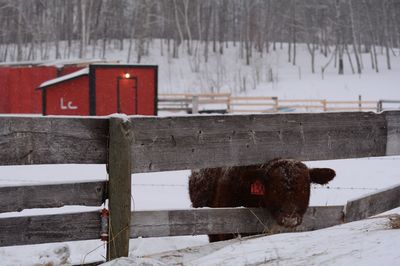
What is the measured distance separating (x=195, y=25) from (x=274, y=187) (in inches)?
2594

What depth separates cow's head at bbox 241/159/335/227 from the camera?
5.50 metres

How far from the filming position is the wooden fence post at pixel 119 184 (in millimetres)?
4242

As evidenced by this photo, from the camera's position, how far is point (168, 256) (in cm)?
439

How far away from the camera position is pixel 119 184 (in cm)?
428

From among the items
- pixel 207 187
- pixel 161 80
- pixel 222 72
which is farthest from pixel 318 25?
pixel 207 187

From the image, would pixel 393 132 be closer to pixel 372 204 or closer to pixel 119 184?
pixel 372 204

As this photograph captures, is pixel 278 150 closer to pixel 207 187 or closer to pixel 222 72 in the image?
pixel 207 187

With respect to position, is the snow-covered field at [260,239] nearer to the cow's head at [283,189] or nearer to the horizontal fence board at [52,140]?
the horizontal fence board at [52,140]

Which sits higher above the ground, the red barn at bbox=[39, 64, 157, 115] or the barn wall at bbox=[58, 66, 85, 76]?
the barn wall at bbox=[58, 66, 85, 76]

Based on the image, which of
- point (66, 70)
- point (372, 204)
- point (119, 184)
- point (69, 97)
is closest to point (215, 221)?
point (119, 184)

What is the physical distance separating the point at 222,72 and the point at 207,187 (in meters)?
50.2

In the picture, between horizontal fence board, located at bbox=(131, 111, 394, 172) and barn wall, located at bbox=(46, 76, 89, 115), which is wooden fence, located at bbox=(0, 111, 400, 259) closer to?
horizontal fence board, located at bbox=(131, 111, 394, 172)

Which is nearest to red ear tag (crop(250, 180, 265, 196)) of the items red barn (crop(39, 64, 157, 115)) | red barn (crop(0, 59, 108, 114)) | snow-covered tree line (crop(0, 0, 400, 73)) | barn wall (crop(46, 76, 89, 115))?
red barn (crop(39, 64, 157, 115))

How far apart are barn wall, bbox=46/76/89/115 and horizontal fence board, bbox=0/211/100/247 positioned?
21.6 meters
